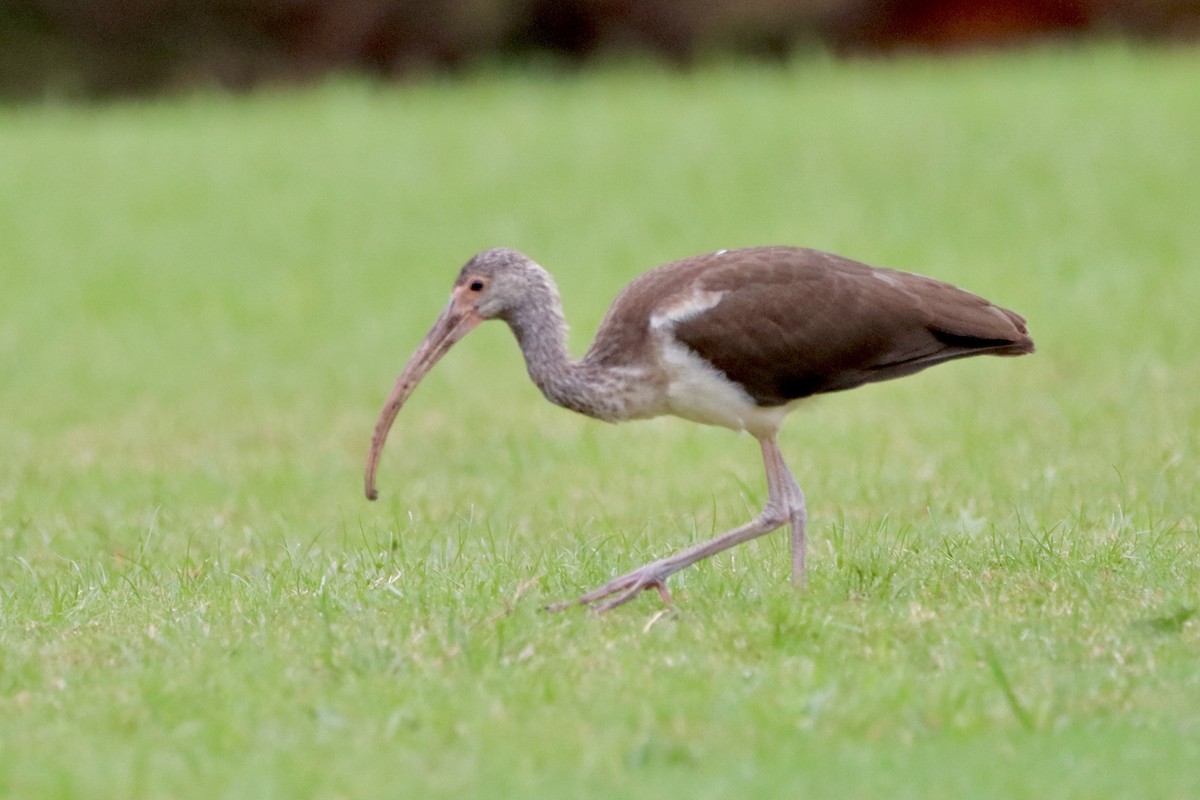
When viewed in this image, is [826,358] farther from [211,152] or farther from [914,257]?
[211,152]

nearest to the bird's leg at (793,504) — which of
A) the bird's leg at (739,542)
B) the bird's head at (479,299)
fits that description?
the bird's leg at (739,542)

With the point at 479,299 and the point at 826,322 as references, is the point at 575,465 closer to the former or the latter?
the point at 479,299

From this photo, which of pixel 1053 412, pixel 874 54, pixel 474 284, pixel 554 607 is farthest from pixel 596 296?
pixel 874 54

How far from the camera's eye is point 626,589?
695 centimetres

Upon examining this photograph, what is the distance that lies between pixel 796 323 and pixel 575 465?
3.87 metres

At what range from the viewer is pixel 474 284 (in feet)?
25.9

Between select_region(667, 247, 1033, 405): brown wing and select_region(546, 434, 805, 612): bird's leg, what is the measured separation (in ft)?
1.10

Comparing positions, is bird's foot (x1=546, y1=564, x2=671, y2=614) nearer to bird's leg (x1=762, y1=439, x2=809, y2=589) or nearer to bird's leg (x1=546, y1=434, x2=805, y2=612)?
bird's leg (x1=546, y1=434, x2=805, y2=612)

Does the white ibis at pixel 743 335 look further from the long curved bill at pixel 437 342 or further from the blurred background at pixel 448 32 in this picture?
the blurred background at pixel 448 32

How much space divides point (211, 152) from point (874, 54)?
46.3 ft

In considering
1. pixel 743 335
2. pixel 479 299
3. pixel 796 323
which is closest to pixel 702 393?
pixel 743 335

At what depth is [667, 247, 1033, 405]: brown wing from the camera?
7523 mm

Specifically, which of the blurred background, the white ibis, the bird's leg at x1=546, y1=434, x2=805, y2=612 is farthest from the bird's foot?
the blurred background

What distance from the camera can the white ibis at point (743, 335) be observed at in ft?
24.4
